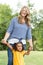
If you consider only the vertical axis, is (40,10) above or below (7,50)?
above

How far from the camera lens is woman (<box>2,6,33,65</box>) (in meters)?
2.48

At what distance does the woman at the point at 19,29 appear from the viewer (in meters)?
2.48


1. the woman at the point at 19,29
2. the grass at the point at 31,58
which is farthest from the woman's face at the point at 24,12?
the grass at the point at 31,58

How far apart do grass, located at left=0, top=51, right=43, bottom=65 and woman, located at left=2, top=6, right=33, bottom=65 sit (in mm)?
164

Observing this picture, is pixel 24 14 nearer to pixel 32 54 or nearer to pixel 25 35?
pixel 25 35

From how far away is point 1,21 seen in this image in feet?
9.05

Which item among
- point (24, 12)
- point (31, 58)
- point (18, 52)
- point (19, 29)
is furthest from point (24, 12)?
point (31, 58)

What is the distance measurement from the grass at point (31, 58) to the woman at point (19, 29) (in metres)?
0.16

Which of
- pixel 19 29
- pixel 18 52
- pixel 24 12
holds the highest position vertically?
pixel 24 12

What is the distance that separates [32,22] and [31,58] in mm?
406

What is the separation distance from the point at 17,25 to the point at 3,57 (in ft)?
1.52

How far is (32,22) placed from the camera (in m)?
2.69

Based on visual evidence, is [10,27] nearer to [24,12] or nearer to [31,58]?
[24,12]

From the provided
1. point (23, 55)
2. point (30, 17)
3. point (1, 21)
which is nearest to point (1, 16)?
point (1, 21)
